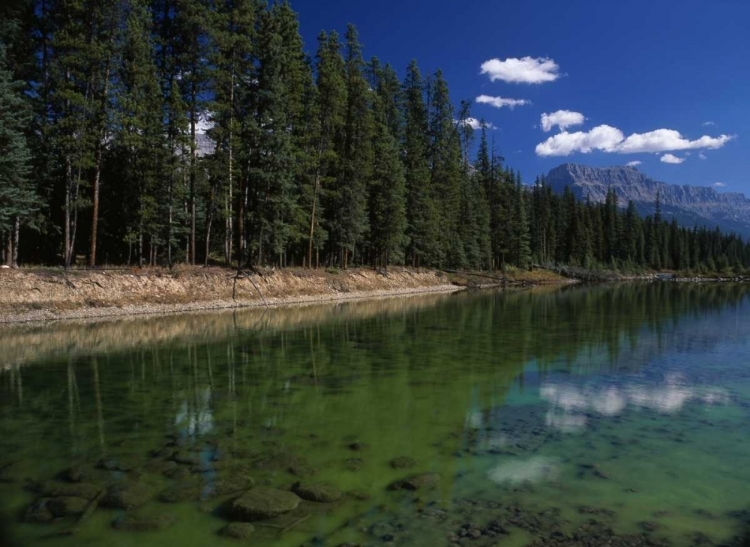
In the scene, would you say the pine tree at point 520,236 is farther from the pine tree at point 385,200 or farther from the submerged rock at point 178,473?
the submerged rock at point 178,473

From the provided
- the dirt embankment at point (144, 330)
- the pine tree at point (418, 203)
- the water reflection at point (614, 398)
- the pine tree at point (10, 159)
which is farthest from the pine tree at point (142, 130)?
the pine tree at point (418, 203)

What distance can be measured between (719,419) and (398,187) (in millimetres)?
44070

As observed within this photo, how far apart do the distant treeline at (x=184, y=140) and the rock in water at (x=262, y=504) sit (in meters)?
19.9

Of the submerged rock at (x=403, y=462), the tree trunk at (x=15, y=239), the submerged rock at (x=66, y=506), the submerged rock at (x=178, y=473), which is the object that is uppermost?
the tree trunk at (x=15, y=239)

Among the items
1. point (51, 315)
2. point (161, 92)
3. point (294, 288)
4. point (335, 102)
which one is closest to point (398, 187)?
point (335, 102)

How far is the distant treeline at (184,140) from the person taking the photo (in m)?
28.3

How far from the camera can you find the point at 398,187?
5325 centimetres

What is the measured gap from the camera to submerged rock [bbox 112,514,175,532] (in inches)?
239

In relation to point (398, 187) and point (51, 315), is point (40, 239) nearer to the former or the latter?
point (51, 315)

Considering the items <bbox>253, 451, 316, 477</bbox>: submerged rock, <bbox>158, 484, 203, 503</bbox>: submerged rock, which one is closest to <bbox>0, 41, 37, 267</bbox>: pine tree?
<bbox>253, 451, 316, 477</bbox>: submerged rock

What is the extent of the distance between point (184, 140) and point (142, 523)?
95.7ft

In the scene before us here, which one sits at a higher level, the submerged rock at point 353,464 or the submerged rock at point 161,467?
the submerged rock at point 161,467

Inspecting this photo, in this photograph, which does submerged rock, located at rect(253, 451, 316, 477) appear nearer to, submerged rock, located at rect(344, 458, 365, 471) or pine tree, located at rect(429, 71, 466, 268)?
submerged rock, located at rect(344, 458, 365, 471)

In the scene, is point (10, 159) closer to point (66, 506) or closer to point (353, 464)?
point (66, 506)
